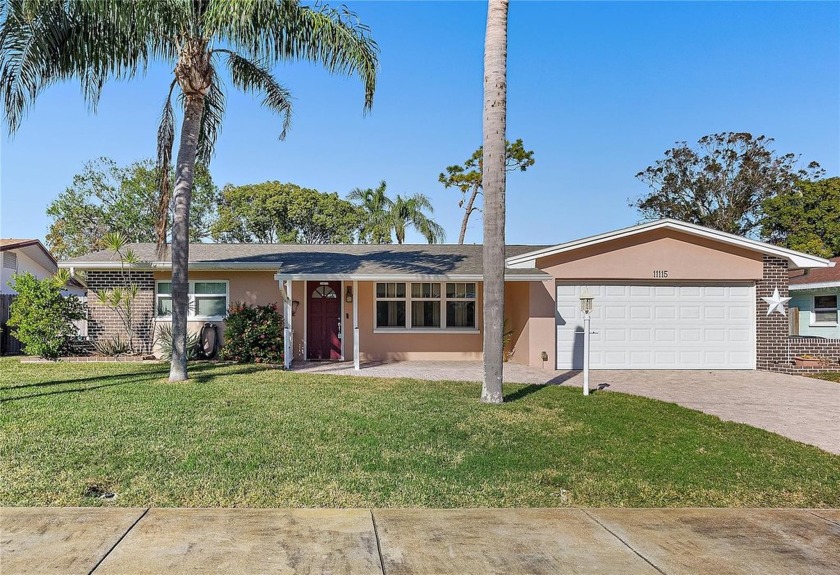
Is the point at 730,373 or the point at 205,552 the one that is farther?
the point at 730,373

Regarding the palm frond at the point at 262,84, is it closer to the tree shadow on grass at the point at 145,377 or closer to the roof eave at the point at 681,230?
the tree shadow on grass at the point at 145,377

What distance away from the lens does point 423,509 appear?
175 inches

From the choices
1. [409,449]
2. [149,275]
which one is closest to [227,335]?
[149,275]

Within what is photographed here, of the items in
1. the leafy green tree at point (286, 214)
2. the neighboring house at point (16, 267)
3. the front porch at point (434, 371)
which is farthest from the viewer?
the leafy green tree at point (286, 214)

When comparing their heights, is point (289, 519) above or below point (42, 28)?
below

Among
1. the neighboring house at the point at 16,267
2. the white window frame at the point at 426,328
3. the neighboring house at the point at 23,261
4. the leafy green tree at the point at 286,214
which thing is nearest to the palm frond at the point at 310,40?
the white window frame at the point at 426,328

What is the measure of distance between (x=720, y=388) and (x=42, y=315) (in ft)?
51.0

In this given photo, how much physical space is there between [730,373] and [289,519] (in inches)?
495

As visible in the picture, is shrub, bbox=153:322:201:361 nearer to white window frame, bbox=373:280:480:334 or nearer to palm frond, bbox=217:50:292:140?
white window frame, bbox=373:280:480:334

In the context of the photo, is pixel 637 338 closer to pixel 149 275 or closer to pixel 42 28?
pixel 149 275

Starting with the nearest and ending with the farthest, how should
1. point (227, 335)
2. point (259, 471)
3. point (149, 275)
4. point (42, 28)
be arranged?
point (259, 471) < point (42, 28) < point (227, 335) < point (149, 275)

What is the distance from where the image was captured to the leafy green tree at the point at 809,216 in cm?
2806

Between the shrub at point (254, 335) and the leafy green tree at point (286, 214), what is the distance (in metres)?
24.1

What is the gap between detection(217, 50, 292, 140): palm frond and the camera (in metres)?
12.1
